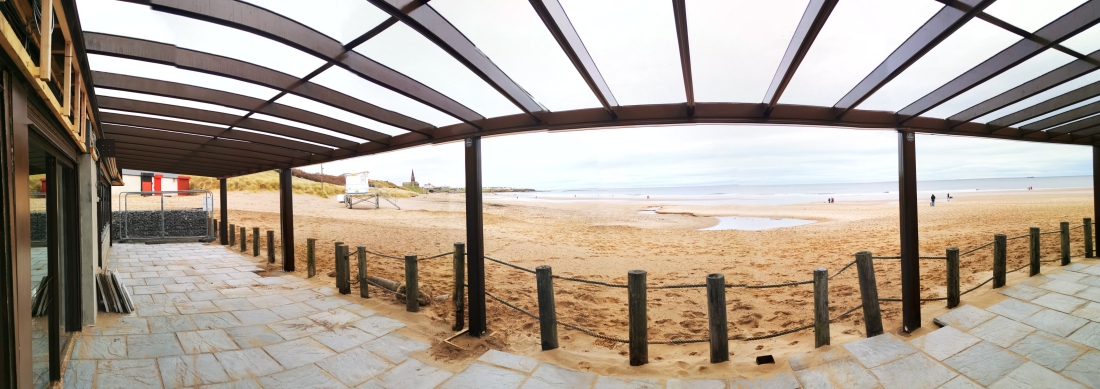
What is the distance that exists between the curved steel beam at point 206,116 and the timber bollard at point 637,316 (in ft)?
14.7

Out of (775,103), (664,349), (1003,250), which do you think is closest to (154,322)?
(664,349)

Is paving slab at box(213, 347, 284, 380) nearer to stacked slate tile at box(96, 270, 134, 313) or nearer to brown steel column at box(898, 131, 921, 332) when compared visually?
stacked slate tile at box(96, 270, 134, 313)

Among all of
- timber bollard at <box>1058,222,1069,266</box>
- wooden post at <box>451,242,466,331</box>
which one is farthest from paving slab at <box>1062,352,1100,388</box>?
wooden post at <box>451,242,466,331</box>

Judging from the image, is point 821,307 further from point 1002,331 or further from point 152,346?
point 152,346

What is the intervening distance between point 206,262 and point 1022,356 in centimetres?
1312

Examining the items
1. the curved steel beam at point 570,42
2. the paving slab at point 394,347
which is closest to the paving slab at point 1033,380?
the curved steel beam at point 570,42

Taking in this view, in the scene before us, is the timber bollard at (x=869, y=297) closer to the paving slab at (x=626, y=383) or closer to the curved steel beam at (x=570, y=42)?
the paving slab at (x=626, y=383)

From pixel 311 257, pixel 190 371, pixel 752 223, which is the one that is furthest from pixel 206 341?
pixel 752 223

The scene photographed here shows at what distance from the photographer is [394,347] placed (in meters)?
4.29

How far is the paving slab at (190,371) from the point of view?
3441 mm

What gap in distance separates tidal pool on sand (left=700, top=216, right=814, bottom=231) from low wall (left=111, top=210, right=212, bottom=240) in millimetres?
19970

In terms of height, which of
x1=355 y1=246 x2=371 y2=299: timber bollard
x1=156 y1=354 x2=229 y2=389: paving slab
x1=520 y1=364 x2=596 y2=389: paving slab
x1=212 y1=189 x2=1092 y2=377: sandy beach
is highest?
x1=355 y1=246 x2=371 y2=299: timber bollard

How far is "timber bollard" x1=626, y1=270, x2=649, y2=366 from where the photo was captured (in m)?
3.79

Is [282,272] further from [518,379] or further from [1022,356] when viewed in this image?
[1022,356]
